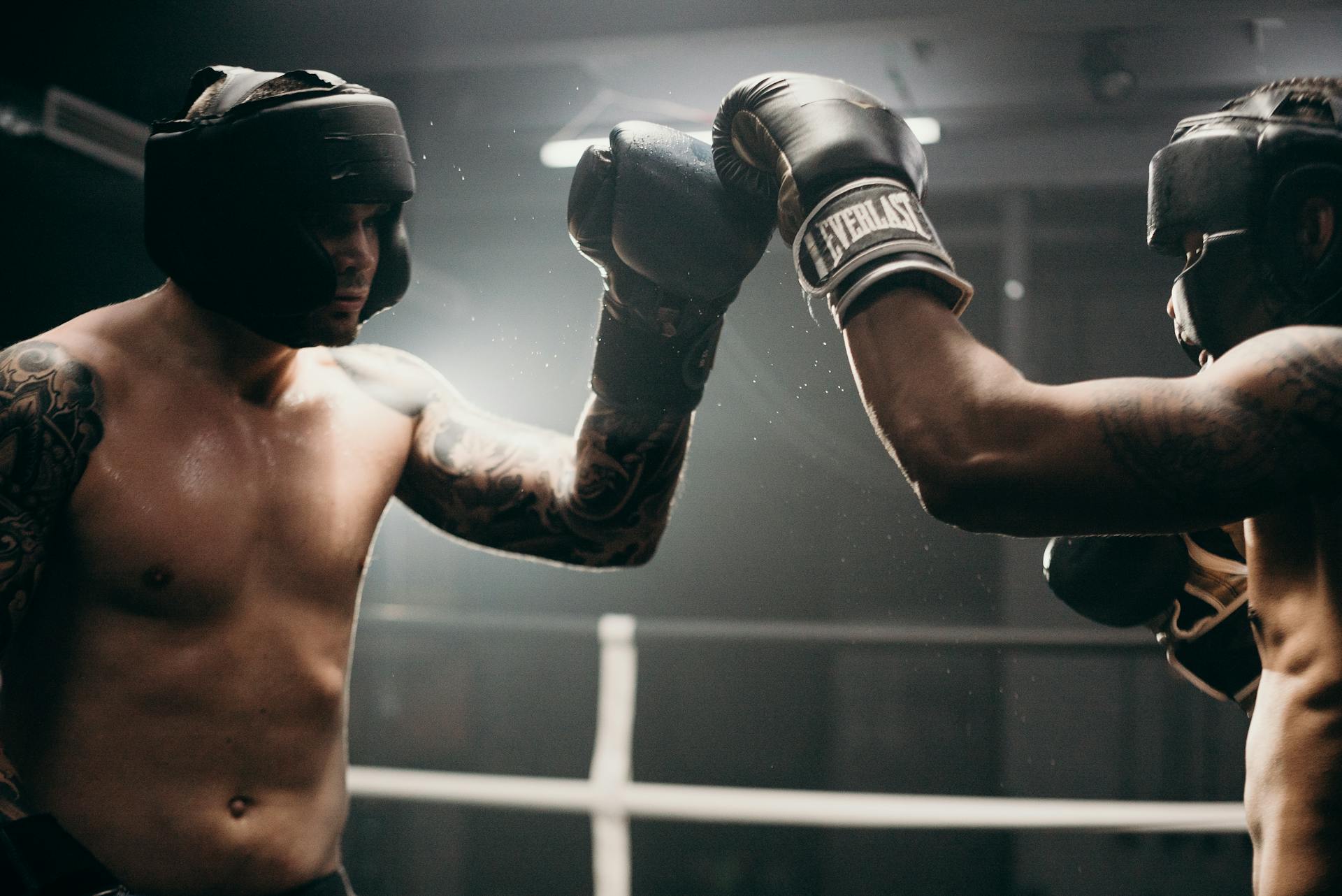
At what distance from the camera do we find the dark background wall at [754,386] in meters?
2.12

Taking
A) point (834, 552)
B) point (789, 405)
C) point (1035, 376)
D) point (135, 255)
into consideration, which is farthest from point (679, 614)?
point (135, 255)

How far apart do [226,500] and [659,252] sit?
2.07 ft

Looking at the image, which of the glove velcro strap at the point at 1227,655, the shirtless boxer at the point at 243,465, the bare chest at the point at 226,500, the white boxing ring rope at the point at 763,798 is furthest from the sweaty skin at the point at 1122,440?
the white boxing ring rope at the point at 763,798

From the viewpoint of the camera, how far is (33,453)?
1.11 m

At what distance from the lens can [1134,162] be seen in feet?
10.7

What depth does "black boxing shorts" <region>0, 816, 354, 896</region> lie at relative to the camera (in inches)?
37.1

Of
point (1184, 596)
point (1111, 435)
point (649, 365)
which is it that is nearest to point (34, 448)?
point (649, 365)

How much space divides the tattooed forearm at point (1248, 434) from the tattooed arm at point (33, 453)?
3.50 ft

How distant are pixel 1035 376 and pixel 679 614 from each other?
1.88m

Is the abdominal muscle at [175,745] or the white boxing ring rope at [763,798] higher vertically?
the abdominal muscle at [175,745]

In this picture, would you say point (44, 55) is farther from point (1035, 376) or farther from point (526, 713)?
point (526, 713)

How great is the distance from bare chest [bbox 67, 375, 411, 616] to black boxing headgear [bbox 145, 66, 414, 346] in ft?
0.50

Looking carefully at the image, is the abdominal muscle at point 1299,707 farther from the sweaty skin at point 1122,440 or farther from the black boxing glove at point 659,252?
the black boxing glove at point 659,252

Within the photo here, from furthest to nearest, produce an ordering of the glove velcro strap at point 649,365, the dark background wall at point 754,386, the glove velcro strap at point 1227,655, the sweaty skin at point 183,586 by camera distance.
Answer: the dark background wall at point 754,386 → the glove velcro strap at point 649,365 → the glove velcro strap at point 1227,655 → the sweaty skin at point 183,586
